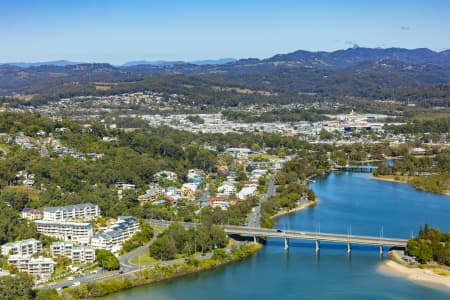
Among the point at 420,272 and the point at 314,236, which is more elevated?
the point at 314,236

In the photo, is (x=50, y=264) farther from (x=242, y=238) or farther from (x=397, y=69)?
(x=397, y=69)

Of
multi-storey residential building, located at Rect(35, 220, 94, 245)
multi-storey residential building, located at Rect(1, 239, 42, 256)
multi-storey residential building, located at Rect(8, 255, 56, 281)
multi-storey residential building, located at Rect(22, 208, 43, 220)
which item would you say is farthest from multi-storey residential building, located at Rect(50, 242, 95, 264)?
multi-storey residential building, located at Rect(22, 208, 43, 220)

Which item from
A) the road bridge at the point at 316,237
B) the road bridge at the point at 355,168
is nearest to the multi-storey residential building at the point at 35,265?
the road bridge at the point at 316,237

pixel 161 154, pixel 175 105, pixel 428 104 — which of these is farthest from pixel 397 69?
pixel 161 154

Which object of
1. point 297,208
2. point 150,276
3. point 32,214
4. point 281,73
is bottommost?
point 297,208

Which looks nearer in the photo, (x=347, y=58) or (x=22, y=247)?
(x=22, y=247)

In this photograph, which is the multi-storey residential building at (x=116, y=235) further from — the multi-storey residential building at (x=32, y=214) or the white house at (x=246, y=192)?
the white house at (x=246, y=192)

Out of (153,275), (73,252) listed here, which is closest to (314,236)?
(153,275)

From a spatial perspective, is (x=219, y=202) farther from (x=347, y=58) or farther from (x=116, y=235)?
(x=347, y=58)
